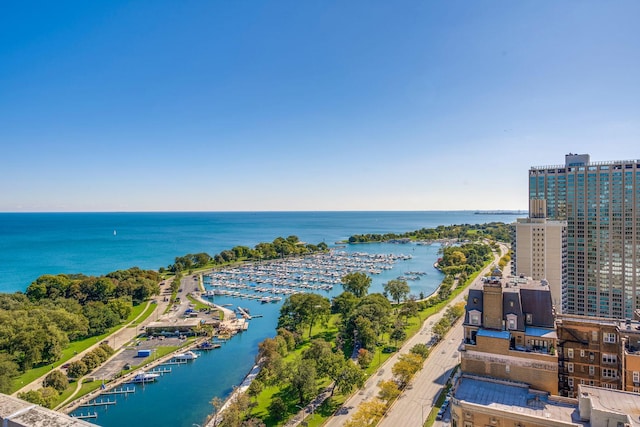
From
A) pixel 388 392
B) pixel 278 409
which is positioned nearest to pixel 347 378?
pixel 388 392

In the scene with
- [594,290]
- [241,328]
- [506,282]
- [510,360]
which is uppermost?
[506,282]

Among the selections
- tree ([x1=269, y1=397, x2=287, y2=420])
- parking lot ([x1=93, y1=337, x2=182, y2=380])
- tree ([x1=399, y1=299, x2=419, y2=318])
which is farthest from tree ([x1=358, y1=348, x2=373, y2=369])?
parking lot ([x1=93, y1=337, x2=182, y2=380])

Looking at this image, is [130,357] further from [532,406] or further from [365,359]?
[532,406]

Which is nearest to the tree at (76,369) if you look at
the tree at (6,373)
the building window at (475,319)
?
the tree at (6,373)

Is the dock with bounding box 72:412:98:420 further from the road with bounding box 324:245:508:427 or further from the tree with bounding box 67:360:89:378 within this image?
the road with bounding box 324:245:508:427

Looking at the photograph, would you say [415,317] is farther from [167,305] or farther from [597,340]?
[167,305]

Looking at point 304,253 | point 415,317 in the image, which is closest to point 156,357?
point 415,317

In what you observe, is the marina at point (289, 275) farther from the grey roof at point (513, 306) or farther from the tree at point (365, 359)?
the grey roof at point (513, 306)
